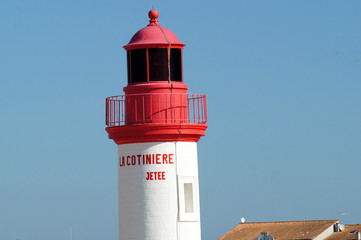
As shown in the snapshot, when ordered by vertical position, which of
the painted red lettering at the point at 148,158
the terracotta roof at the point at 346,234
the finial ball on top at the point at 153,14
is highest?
the finial ball on top at the point at 153,14

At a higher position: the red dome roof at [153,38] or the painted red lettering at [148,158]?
the red dome roof at [153,38]

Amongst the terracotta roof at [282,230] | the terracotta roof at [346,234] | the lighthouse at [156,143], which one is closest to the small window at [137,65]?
the lighthouse at [156,143]

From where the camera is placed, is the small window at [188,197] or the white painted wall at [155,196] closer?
the white painted wall at [155,196]

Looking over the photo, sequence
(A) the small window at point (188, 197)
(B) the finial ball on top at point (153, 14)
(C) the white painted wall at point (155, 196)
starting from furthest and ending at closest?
(B) the finial ball on top at point (153, 14)
(A) the small window at point (188, 197)
(C) the white painted wall at point (155, 196)

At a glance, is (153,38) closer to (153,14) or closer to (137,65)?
(137,65)

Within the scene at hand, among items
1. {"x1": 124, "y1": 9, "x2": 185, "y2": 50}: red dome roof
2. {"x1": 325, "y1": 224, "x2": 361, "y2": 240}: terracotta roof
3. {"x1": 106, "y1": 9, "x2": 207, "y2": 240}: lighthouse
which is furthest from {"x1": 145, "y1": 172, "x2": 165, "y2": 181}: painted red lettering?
{"x1": 325, "y1": 224, "x2": 361, "y2": 240}: terracotta roof

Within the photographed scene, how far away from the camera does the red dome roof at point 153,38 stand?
3073 centimetres

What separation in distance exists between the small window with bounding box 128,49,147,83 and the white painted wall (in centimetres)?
205

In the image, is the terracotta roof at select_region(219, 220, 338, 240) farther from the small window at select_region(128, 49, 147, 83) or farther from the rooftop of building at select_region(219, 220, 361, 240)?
the small window at select_region(128, 49, 147, 83)

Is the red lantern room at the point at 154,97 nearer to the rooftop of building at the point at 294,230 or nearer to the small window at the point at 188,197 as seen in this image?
the small window at the point at 188,197

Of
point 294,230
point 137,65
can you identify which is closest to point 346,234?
point 294,230

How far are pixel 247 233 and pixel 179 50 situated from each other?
207ft

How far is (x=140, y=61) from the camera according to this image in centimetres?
3084

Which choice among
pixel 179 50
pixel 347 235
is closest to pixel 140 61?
pixel 179 50
